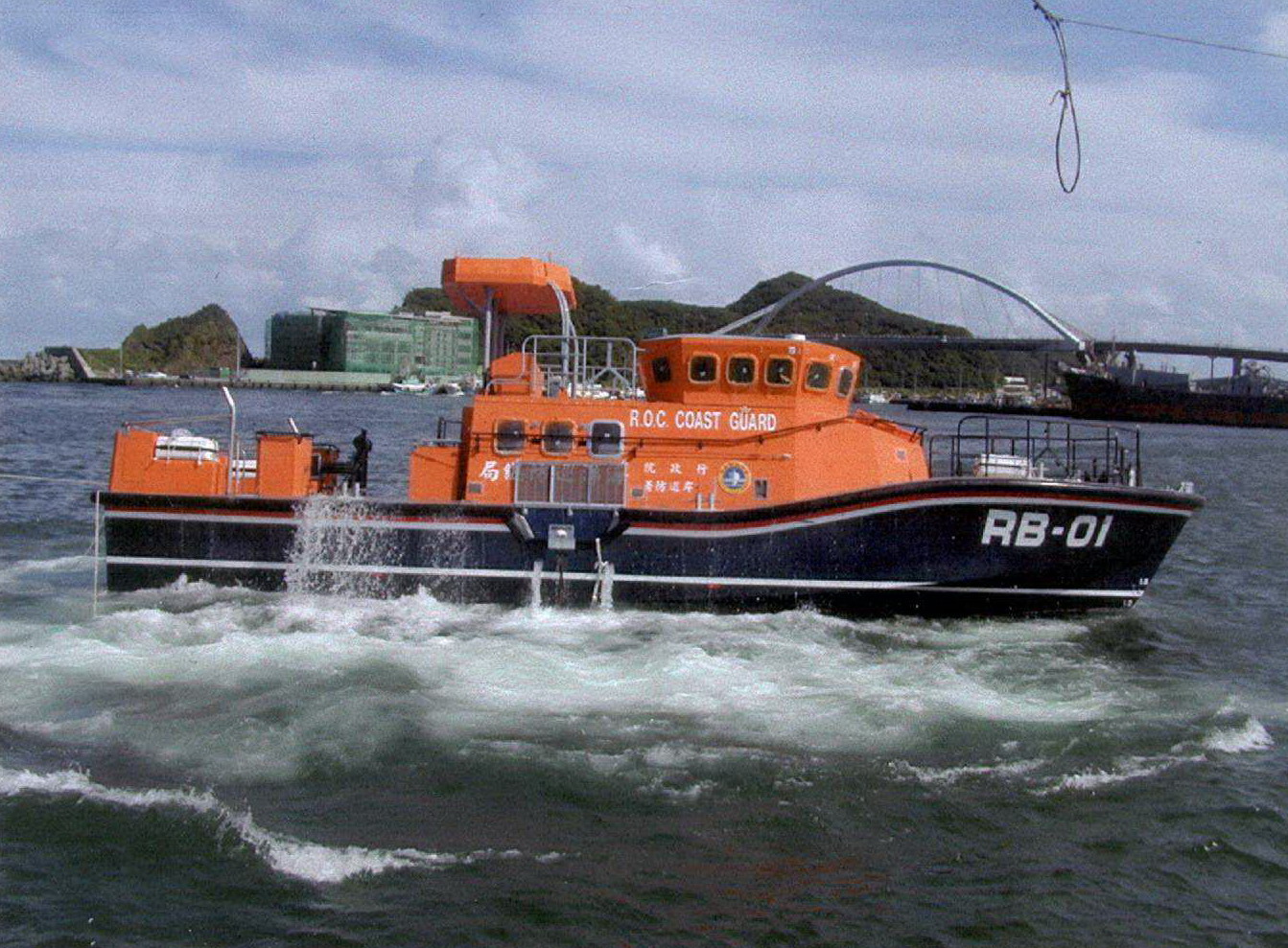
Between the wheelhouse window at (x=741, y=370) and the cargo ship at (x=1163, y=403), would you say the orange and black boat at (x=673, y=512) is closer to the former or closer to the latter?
the wheelhouse window at (x=741, y=370)

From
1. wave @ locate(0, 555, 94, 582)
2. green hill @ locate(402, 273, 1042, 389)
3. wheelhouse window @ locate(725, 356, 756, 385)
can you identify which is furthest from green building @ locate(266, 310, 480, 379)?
wheelhouse window @ locate(725, 356, 756, 385)

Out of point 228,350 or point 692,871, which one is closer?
point 692,871

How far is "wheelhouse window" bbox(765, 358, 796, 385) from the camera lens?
1310cm

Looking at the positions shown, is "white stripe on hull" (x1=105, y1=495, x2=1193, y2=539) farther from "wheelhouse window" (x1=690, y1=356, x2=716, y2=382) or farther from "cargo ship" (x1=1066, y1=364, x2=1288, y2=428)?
"cargo ship" (x1=1066, y1=364, x2=1288, y2=428)

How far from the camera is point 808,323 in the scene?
8231 centimetres

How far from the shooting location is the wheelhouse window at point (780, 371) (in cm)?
1310

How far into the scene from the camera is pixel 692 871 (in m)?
6.85

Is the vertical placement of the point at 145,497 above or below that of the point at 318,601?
above

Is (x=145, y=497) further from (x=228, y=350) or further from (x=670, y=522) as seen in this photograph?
(x=228, y=350)

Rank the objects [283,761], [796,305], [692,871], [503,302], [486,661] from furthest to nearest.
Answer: [796,305] < [503,302] < [486,661] < [283,761] < [692,871]

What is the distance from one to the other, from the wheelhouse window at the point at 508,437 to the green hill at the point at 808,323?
76.9 inches

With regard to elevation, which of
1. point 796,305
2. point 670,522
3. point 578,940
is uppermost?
point 796,305

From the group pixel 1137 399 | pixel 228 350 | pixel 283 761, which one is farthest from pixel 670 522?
pixel 228 350

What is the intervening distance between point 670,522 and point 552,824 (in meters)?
5.52
